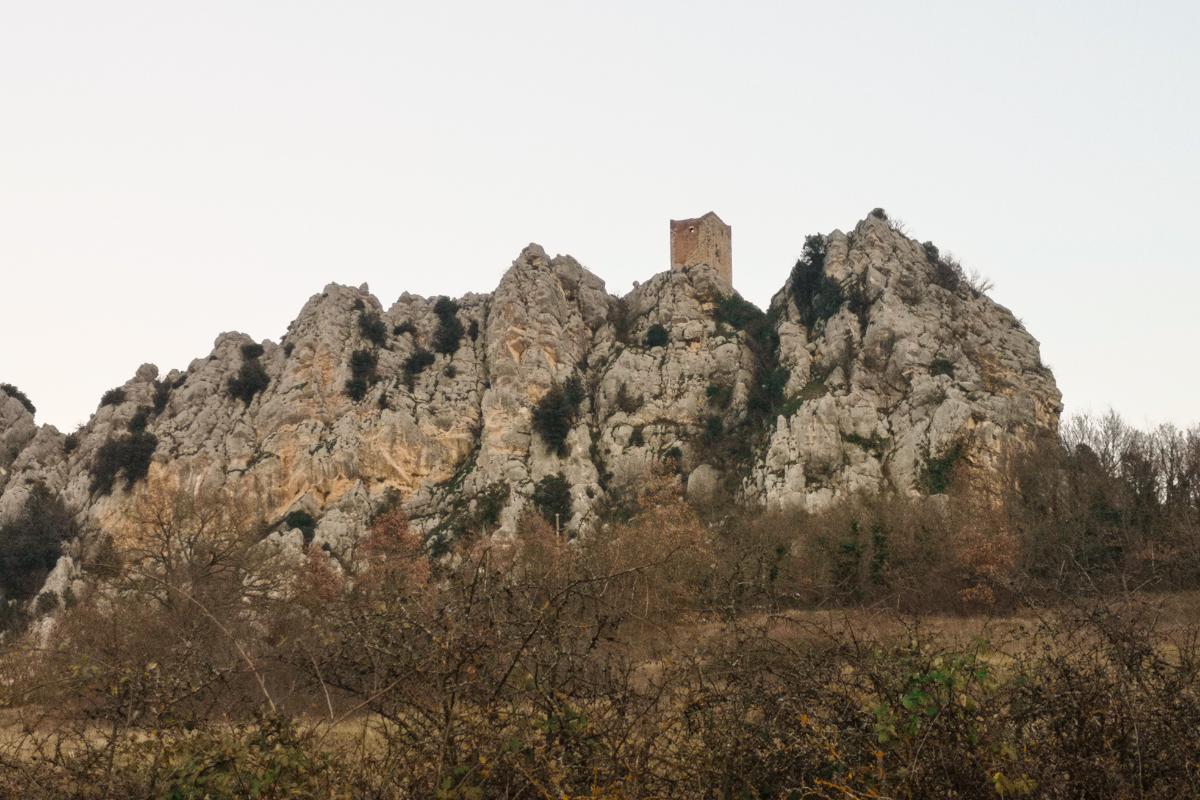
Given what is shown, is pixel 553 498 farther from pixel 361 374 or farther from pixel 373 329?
pixel 373 329

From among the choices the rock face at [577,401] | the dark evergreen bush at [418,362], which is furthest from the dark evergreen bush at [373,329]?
the dark evergreen bush at [418,362]

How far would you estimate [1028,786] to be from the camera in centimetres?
449

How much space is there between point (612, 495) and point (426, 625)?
147ft

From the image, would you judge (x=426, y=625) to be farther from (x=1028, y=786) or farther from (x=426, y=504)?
(x=426, y=504)

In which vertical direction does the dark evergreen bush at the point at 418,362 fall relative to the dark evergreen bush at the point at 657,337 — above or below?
below

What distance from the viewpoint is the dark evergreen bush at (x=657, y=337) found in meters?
58.8

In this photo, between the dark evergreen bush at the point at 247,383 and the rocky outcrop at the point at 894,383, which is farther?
the dark evergreen bush at the point at 247,383

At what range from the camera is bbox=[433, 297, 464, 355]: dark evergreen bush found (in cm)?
6069

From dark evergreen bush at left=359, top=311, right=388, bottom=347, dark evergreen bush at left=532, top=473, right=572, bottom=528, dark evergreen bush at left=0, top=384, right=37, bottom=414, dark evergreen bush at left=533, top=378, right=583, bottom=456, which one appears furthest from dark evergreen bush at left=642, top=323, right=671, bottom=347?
dark evergreen bush at left=0, top=384, right=37, bottom=414

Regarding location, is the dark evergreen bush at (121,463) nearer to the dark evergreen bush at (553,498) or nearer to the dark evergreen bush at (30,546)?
the dark evergreen bush at (30,546)

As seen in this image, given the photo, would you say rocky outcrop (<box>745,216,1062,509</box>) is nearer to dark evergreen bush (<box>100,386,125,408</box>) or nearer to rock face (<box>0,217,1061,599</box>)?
rock face (<box>0,217,1061,599</box>)

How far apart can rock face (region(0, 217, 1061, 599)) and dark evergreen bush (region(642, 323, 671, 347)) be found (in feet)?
0.44

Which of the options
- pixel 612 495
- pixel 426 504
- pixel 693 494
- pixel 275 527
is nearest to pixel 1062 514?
pixel 693 494

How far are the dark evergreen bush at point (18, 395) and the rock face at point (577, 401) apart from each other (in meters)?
2.33
